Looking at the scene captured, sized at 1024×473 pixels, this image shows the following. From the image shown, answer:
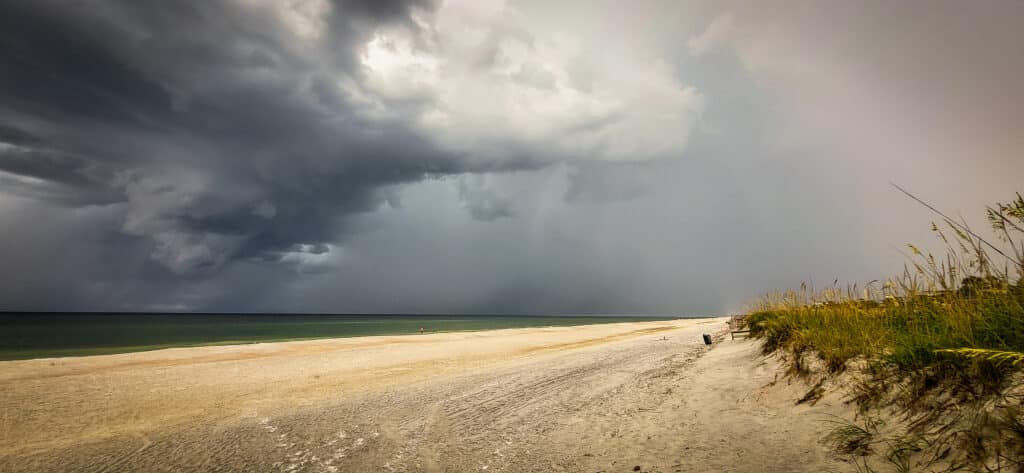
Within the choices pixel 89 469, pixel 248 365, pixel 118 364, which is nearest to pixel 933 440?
pixel 89 469

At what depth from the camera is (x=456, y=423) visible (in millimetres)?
6613

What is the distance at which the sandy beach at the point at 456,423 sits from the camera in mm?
4387

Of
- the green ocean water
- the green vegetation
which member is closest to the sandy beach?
the green vegetation

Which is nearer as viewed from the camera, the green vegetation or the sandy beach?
the green vegetation

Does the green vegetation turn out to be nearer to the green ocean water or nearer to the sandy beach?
the sandy beach

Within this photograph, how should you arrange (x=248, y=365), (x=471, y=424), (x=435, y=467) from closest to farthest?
(x=435, y=467), (x=471, y=424), (x=248, y=365)

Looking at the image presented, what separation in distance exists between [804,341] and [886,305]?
1096 millimetres

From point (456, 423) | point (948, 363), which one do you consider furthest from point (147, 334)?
point (948, 363)

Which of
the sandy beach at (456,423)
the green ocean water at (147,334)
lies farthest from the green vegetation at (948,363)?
the green ocean water at (147,334)

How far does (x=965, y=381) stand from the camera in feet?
10.1

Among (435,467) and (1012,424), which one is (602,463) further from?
(1012,424)

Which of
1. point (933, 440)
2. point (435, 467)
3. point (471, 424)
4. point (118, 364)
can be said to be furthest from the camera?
point (118, 364)

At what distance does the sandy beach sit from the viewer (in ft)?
14.4

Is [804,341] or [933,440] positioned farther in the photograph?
[804,341]
